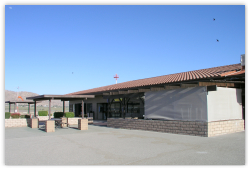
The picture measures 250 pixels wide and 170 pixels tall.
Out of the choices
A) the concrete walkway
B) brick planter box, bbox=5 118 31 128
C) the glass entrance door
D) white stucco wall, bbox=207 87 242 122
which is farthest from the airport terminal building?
the glass entrance door

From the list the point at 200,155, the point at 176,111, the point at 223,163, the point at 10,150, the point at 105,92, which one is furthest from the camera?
the point at 105,92

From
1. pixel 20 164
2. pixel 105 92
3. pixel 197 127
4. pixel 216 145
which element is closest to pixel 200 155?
pixel 216 145

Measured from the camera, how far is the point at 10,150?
28.8 feet

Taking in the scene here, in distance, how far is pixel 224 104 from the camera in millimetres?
12625

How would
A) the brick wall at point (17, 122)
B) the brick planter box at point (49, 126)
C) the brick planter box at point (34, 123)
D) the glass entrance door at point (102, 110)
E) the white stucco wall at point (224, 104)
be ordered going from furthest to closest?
the glass entrance door at point (102, 110)
the brick wall at point (17, 122)
the brick planter box at point (34, 123)
the brick planter box at point (49, 126)
the white stucco wall at point (224, 104)

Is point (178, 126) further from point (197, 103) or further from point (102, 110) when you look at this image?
point (102, 110)

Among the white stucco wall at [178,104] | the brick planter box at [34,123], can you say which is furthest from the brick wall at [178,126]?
the brick planter box at [34,123]

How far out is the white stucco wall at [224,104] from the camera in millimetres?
11805

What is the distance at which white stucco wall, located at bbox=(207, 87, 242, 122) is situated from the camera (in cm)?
1180

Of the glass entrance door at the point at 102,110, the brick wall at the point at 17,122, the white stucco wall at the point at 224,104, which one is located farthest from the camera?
the glass entrance door at the point at 102,110

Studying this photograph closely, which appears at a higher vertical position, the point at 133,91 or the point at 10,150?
the point at 133,91

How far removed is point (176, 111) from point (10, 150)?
8321mm

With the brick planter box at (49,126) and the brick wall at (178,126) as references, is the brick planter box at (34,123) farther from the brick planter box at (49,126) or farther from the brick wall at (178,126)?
the brick wall at (178,126)

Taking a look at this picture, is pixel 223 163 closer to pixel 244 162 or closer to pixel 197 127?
pixel 244 162
